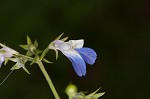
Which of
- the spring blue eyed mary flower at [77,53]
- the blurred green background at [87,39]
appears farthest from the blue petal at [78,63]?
the blurred green background at [87,39]

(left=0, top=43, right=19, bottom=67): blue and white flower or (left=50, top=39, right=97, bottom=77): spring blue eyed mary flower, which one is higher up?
(left=0, top=43, right=19, bottom=67): blue and white flower

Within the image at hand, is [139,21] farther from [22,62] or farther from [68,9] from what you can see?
[22,62]

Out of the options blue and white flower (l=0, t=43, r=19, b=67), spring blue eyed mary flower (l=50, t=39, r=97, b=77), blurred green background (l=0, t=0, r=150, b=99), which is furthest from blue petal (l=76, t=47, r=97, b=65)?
blurred green background (l=0, t=0, r=150, b=99)

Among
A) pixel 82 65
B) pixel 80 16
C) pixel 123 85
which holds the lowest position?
pixel 123 85

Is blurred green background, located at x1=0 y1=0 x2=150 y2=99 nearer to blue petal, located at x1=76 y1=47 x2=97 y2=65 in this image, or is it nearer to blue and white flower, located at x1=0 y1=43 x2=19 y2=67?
blue and white flower, located at x1=0 y1=43 x2=19 y2=67

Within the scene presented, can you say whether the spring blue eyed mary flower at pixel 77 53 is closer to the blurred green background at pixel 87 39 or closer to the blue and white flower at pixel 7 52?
the blue and white flower at pixel 7 52

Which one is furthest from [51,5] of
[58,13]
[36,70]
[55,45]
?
[55,45]

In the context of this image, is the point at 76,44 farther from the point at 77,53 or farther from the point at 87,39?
the point at 87,39
